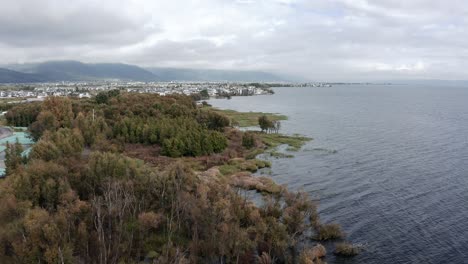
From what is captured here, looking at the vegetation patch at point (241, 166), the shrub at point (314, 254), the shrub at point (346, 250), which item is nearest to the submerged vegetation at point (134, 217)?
the shrub at point (314, 254)

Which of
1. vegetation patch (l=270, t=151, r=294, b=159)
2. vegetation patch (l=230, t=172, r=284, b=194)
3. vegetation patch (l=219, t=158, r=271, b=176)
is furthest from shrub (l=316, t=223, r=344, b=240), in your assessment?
vegetation patch (l=270, t=151, r=294, b=159)

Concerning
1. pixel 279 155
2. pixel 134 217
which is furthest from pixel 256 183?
pixel 134 217

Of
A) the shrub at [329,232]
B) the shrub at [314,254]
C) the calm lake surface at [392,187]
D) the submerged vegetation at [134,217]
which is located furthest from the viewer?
the shrub at [329,232]

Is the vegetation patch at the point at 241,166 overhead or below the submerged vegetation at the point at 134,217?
below

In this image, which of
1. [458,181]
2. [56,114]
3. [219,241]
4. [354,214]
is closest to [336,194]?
[354,214]

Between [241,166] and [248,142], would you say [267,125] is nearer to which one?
[248,142]

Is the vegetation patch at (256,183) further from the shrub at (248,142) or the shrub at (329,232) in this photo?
the shrub at (248,142)

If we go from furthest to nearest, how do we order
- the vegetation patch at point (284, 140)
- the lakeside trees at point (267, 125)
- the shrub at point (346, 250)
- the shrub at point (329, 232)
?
the lakeside trees at point (267, 125), the vegetation patch at point (284, 140), the shrub at point (329, 232), the shrub at point (346, 250)

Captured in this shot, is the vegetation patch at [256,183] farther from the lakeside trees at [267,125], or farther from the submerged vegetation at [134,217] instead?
the lakeside trees at [267,125]

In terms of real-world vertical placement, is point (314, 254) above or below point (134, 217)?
below

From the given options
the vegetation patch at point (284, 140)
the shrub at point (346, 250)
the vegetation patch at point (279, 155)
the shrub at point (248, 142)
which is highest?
the shrub at point (248, 142)

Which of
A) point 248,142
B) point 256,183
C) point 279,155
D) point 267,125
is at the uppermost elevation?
point 267,125

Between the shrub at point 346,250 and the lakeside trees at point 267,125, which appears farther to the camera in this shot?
the lakeside trees at point 267,125

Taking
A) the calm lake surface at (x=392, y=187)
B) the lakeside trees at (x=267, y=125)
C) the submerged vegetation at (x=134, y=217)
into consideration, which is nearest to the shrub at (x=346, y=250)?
the calm lake surface at (x=392, y=187)
